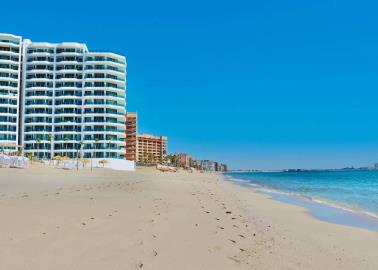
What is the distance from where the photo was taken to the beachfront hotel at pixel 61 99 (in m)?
92.8

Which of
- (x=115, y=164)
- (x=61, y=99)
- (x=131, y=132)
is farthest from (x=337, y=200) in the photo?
(x=131, y=132)

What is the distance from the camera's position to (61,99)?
96250mm

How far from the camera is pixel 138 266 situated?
4691 mm

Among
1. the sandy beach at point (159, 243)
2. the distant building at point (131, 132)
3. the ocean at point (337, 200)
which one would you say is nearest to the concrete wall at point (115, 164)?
the distant building at point (131, 132)

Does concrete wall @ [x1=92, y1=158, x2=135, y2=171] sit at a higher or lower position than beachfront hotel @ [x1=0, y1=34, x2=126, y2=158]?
lower

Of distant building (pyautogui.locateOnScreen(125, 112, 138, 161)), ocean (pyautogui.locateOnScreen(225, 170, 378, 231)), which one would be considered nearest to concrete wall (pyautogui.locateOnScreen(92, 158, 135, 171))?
distant building (pyautogui.locateOnScreen(125, 112, 138, 161))

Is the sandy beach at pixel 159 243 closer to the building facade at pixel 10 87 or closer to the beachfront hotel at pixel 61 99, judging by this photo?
the beachfront hotel at pixel 61 99

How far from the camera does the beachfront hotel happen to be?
92.8 meters

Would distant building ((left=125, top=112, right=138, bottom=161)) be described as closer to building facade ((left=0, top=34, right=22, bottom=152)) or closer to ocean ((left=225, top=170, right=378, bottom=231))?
building facade ((left=0, top=34, right=22, bottom=152))

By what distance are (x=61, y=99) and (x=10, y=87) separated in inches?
525

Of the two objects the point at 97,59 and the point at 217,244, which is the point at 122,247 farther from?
the point at 97,59

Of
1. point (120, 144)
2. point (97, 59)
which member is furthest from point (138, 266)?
point (97, 59)

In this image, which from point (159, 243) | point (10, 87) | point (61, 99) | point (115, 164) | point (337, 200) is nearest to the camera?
point (159, 243)

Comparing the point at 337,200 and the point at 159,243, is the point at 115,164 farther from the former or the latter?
the point at 159,243
